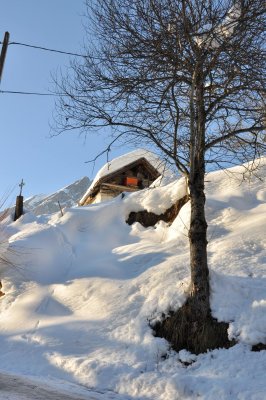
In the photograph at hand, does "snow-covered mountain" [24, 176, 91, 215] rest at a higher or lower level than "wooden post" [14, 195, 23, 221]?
higher

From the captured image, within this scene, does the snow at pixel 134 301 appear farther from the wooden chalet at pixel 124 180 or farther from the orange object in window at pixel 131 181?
the orange object in window at pixel 131 181

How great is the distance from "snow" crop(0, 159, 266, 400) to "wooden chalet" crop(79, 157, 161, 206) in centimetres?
1179

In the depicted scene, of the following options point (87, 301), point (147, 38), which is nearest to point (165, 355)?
point (87, 301)

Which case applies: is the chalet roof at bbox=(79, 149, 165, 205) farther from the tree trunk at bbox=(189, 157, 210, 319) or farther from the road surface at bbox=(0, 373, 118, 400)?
the road surface at bbox=(0, 373, 118, 400)

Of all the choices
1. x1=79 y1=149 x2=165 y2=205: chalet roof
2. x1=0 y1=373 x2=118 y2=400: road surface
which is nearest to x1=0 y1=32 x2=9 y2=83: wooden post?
x1=0 y1=373 x2=118 y2=400: road surface

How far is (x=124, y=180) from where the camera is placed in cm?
2556

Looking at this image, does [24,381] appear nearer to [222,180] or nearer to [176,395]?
[176,395]

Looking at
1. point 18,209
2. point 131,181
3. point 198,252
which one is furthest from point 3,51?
point 131,181

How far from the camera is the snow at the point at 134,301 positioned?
534 centimetres

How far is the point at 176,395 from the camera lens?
489cm

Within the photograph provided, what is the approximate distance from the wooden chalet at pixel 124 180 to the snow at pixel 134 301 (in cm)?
1179

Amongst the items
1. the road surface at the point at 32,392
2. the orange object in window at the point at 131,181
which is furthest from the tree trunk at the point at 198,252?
the orange object in window at the point at 131,181

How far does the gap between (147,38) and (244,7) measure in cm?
162

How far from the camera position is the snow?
534cm
